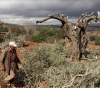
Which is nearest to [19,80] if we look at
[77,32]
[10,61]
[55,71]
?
[10,61]

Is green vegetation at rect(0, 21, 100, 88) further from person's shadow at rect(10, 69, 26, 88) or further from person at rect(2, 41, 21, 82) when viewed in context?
person at rect(2, 41, 21, 82)

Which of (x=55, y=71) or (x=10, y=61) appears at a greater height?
(x=10, y=61)

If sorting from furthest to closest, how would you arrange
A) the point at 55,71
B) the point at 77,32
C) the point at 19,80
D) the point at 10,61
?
the point at 77,32, the point at 19,80, the point at 10,61, the point at 55,71

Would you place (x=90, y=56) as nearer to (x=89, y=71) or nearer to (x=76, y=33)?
(x=76, y=33)

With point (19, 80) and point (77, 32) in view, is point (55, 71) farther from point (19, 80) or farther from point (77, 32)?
point (77, 32)

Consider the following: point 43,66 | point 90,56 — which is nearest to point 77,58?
point 90,56

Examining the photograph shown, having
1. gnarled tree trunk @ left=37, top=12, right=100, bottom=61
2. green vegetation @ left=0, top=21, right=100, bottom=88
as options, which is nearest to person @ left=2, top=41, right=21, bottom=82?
green vegetation @ left=0, top=21, right=100, bottom=88

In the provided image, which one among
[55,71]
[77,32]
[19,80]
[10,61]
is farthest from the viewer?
[77,32]

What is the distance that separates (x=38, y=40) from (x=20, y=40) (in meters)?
8.00

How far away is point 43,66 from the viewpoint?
10.3m

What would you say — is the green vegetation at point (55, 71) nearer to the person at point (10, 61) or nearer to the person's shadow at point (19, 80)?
the person's shadow at point (19, 80)

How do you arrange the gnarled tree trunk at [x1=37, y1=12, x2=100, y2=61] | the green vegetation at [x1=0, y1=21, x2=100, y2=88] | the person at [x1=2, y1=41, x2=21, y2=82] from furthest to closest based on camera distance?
the gnarled tree trunk at [x1=37, y1=12, x2=100, y2=61] → the person at [x1=2, y1=41, x2=21, y2=82] → the green vegetation at [x1=0, y1=21, x2=100, y2=88]

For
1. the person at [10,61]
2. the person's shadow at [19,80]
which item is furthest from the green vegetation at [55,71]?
the person at [10,61]

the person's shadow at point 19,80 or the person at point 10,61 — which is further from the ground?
the person at point 10,61
